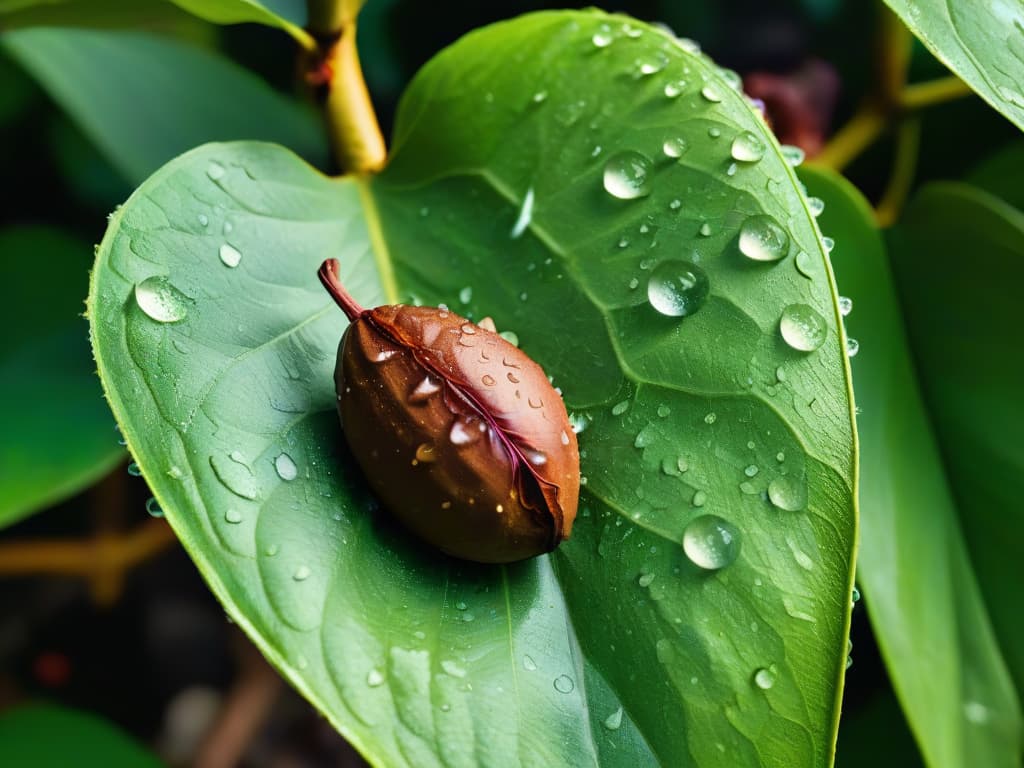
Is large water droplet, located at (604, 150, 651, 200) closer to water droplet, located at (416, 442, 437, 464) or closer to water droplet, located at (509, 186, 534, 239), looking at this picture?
water droplet, located at (509, 186, 534, 239)

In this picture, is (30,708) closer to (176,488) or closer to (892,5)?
(176,488)

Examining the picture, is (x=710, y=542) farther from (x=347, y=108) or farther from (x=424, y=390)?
(x=347, y=108)

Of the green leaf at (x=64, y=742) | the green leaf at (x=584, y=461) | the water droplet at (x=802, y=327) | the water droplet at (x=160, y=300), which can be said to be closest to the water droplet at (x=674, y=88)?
the green leaf at (x=584, y=461)

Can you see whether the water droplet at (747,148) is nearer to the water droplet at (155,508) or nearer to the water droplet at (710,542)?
the water droplet at (710,542)

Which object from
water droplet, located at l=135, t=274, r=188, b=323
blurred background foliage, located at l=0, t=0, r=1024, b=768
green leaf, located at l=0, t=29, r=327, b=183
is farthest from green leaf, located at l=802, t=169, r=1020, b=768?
green leaf, located at l=0, t=29, r=327, b=183

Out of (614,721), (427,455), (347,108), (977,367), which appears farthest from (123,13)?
(977,367)

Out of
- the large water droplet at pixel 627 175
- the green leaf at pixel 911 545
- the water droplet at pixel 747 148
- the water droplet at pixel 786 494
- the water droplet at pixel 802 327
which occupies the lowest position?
the green leaf at pixel 911 545

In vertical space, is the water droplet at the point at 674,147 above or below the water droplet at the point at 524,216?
above
